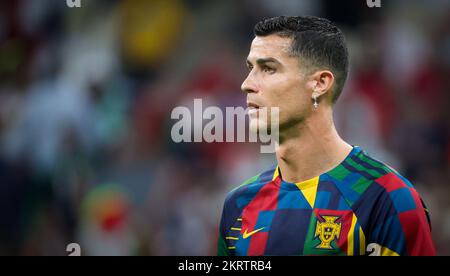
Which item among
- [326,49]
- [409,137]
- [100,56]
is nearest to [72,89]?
[100,56]

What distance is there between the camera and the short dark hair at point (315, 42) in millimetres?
3736

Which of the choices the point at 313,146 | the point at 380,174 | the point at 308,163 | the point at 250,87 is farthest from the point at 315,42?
the point at 380,174

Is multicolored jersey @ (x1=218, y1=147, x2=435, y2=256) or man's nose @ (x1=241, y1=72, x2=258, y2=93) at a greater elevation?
man's nose @ (x1=241, y1=72, x2=258, y2=93)

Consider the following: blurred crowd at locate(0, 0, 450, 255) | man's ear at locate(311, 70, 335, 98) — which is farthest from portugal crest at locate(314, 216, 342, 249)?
blurred crowd at locate(0, 0, 450, 255)

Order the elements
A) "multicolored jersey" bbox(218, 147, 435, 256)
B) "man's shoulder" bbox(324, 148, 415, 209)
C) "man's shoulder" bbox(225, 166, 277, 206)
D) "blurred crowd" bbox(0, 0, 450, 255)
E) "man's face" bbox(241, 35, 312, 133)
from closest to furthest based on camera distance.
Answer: "multicolored jersey" bbox(218, 147, 435, 256)
"man's shoulder" bbox(324, 148, 415, 209)
"man's face" bbox(241, 35, 312, 133)
"man's shoulder" bbox(225, 166, 277, 206)
"blurred crowd" bbox(0, 0, 450, 255)

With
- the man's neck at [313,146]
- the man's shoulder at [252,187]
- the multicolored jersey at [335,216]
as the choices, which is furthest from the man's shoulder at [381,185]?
the man's shoulder at [252,187]

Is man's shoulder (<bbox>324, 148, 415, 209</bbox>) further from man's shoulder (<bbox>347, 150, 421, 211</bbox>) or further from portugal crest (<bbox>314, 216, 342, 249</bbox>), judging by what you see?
portugal crest (<bbox>314, 216, 342, 249</bbox>)

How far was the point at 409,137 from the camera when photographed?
7172mm

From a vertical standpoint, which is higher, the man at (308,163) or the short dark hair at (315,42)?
the short dark hair at (315,42)

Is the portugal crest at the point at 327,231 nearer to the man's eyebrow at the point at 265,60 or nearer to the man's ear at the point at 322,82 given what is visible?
the man's ear at the point at 322,82

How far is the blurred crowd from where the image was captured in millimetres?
7184

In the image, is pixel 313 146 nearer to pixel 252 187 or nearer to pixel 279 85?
pixel 279 85

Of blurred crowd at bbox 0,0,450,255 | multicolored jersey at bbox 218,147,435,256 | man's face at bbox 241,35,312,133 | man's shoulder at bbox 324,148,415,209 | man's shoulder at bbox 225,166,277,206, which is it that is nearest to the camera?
multicolored jersey at bbox 218,147,435,256
